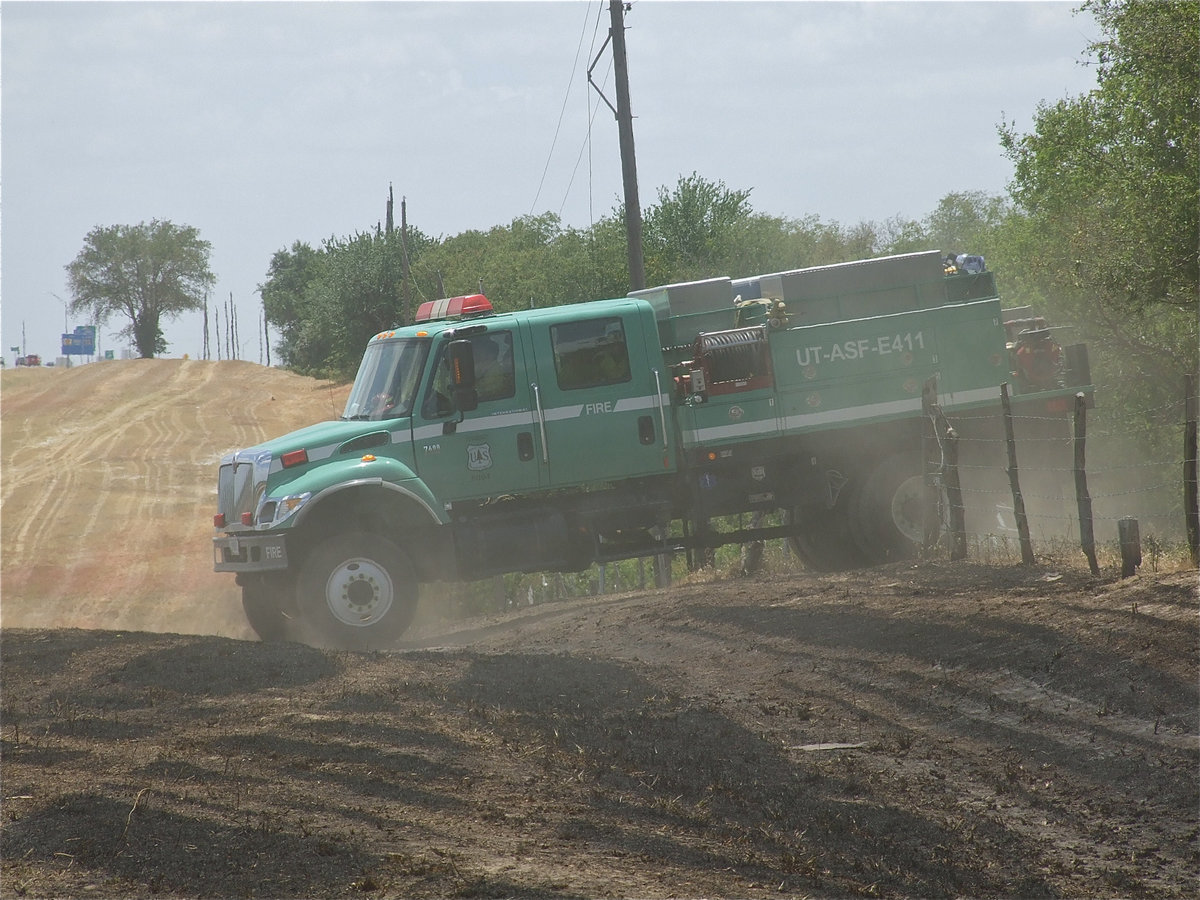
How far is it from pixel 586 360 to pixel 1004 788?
690 centimetres

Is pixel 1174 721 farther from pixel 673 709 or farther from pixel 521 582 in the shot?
pixel 521 582

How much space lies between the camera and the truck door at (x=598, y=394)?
1202cm

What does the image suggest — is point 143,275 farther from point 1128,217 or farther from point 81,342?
point 1128,217

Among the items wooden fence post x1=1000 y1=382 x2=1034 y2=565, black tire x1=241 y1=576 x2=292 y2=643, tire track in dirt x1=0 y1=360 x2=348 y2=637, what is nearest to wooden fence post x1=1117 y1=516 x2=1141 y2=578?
wooden fence post x1=1000 y1=382 x2=1034 y2=565

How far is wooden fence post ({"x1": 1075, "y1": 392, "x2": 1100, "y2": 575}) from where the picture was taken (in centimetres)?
1022

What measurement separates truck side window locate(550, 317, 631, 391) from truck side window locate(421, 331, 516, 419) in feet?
1.57

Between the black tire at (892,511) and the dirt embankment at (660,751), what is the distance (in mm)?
998

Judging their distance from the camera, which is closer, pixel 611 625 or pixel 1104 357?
pixel 611 625

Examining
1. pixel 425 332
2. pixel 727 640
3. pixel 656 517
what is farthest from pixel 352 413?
pixel 727 640

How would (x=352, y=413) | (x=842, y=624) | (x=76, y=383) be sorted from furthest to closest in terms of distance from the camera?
(x=76, y=383) → (x=352, y=413) → (x=842, y=624)

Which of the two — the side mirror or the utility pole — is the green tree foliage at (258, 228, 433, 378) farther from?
the side mirror

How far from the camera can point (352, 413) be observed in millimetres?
12391

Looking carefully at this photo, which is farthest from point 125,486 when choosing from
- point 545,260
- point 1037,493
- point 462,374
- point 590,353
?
point 1037,493

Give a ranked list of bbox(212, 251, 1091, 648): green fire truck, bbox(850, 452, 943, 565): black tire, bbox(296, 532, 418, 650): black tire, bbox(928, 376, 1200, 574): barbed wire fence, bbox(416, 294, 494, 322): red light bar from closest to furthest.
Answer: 1. bbox(928, 376, 1200, 574): barbed wire fence
2. bbox(296, 532, 418, 650): black tire
3. bbox(212, 251, 1091, 648): green fire truck
4. bbox(416, 294, 494, 322): red light bar
5. bbox(850, 452, 943, 565): black tire
